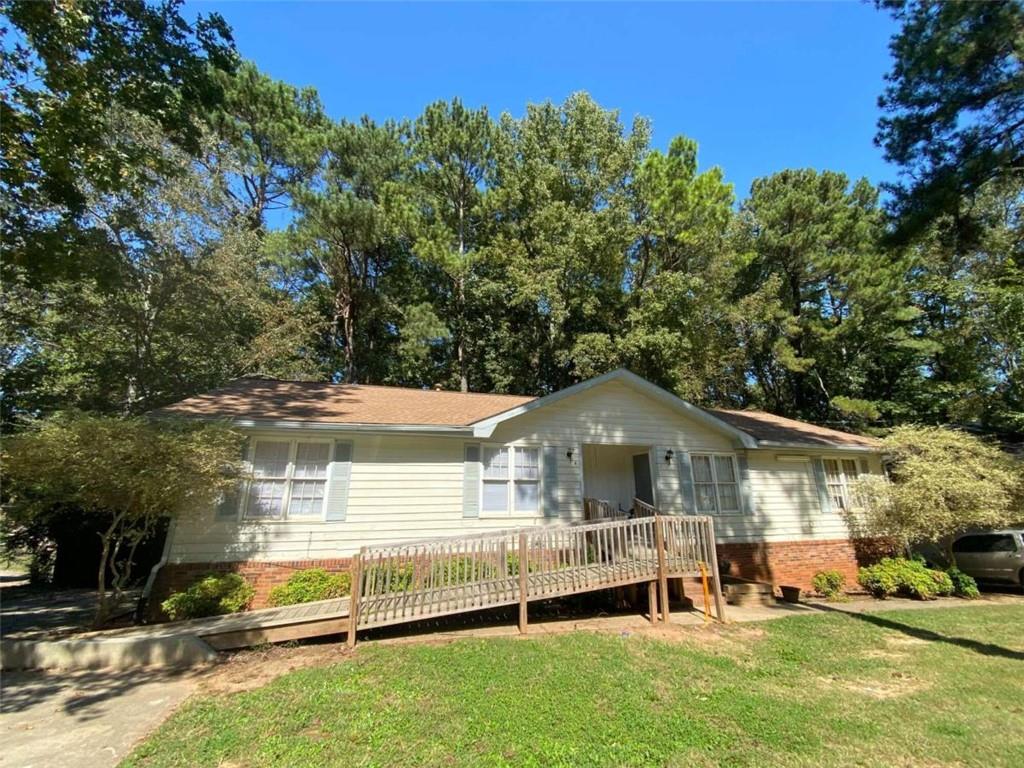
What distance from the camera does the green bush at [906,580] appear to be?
11398mm

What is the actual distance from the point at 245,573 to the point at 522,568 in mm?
5102

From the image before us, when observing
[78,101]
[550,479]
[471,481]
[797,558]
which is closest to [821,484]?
[797,558]

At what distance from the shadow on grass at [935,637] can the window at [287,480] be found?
10679 mm

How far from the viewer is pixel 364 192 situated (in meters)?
22.8

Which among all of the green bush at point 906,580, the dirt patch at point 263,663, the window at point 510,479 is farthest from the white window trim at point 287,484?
the green bush at point 906,580

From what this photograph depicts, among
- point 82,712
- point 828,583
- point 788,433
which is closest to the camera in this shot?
point 82,712

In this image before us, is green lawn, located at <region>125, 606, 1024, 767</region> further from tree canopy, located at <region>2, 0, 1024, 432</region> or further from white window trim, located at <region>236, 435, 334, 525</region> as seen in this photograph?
tree canopy, located at <region>2, 0, 1024, 432</region>

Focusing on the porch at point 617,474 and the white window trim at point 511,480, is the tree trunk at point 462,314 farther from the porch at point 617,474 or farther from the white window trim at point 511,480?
the white window trim at point 511,480

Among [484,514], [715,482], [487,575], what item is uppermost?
[715,482]

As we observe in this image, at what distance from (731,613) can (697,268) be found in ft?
53.6

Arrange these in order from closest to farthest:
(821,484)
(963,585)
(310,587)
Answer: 1. (310,587)
2. (963,585)
3. (821,484)

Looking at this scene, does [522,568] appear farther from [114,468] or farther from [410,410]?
[114,468]

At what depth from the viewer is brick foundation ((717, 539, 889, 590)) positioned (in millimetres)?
12008

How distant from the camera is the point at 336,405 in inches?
446
